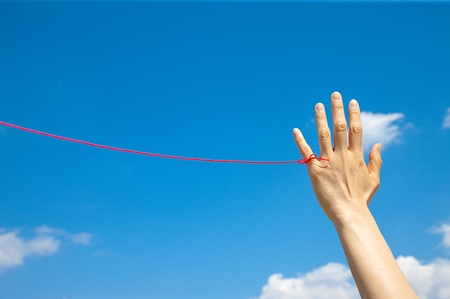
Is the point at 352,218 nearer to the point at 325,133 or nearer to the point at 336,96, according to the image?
the point at 325,133

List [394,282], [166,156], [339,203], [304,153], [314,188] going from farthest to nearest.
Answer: [166,156] < [304,153] < [314,188] < [339,203] < [394,282]

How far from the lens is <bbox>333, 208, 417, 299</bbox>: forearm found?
3196mm

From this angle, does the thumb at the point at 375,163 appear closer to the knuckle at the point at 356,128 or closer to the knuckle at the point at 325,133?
the knuckle at the point at 356,128

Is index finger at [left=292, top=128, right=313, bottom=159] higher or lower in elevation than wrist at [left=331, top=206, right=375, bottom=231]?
higher

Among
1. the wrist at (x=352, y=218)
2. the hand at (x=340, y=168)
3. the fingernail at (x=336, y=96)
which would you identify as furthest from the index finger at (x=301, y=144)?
the wrist at (x=352, y=218)

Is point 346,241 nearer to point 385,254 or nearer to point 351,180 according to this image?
point 385,254

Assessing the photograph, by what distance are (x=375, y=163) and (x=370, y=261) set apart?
1.49 meters

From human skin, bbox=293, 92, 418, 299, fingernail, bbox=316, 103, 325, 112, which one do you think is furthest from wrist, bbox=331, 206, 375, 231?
fingernail, bbox=316, 103, 325, 112

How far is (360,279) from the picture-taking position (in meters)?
3.34

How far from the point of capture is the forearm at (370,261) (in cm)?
320

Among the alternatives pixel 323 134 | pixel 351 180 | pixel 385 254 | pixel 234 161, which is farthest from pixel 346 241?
pixel 234 161

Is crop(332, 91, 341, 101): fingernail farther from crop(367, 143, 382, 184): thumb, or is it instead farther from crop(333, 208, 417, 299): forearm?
crop(333, 208, 417, 299): forearm

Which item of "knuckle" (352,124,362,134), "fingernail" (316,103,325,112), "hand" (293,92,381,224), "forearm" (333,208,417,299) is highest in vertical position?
"fingernail" (316,103,325,112)

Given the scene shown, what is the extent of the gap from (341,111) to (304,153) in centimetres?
56
